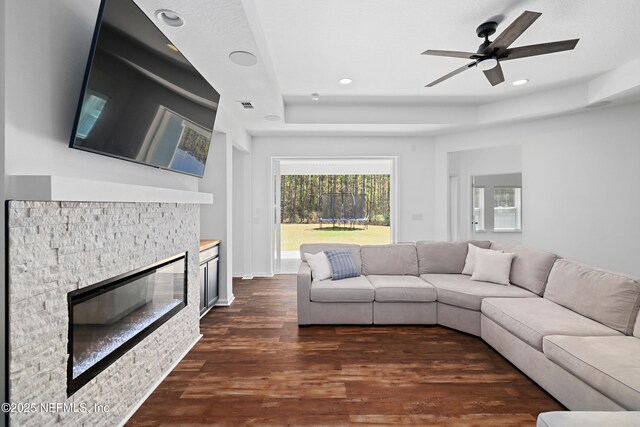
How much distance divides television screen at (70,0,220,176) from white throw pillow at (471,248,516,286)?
10.4 ft

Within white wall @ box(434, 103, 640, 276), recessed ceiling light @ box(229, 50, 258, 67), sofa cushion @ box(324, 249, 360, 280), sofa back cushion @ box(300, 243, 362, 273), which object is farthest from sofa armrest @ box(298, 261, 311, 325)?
white wall @ box(434, 103, 640, 276)

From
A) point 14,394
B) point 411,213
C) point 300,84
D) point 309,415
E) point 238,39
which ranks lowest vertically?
point 309,415

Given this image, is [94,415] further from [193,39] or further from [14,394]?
[193,39]

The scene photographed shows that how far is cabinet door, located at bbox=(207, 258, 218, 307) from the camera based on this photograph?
11.9 ft

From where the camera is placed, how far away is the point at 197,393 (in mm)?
2125

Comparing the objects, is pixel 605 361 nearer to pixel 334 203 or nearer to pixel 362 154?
pixel 362 154

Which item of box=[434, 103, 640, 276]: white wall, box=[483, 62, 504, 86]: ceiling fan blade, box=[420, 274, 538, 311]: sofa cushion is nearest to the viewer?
box=[483, 62, 504, 86]: ceiling fan blade

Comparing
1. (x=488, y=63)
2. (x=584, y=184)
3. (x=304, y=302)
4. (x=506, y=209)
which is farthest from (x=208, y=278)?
(x=506, y=209)

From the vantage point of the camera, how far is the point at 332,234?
711 centimetres

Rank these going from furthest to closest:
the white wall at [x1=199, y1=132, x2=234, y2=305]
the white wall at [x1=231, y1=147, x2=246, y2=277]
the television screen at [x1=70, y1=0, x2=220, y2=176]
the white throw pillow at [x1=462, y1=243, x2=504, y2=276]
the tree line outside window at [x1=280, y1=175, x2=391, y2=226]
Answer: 1. the tree line outside window at [x1=280, y1=175, x2=391, y2=226]
2. the white wall at [x1=231, y1=147, x2=246, y2=277]
3. the white wall at [x1=199, y1=132, x2=234, y2=305]
4. the white throw pillow at [x1=462, y1=243, x2=504, y2=276]
5. the television screen at [x1=70, y1=0, x2=220, y2=176]

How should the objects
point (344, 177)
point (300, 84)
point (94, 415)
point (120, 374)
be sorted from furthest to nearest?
point (344, 177) → point (300, 84) → point (120, 374) → point (94, 415)

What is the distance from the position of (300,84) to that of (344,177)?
11.1 feet

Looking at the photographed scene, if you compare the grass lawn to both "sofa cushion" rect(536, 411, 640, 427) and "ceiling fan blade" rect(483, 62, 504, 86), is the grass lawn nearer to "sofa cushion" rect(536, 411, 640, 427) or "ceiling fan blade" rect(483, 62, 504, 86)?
"ceiling fan blade" rect(483, 62, 504, 86)

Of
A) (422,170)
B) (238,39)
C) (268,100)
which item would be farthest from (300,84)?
(422,170)
